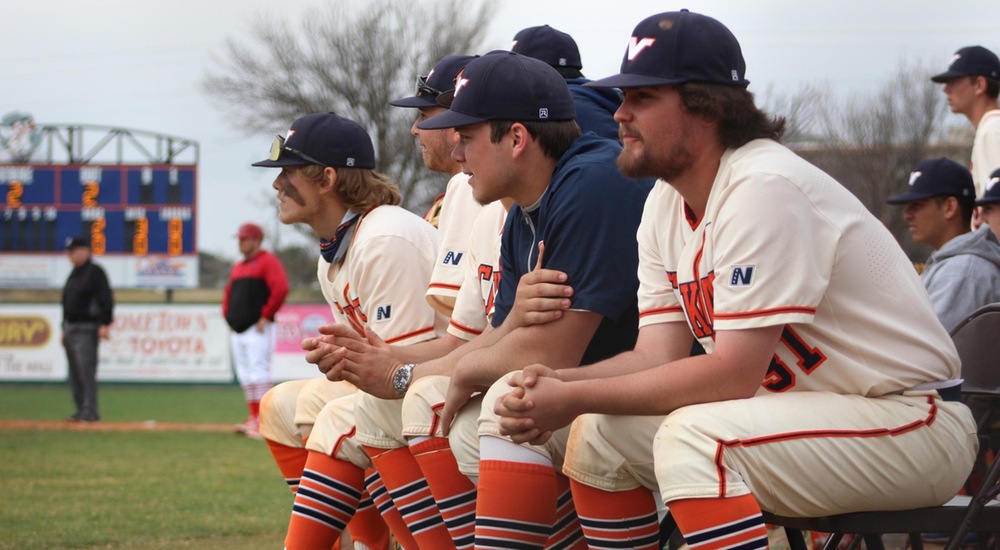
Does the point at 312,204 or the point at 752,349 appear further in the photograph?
the point at 312,204

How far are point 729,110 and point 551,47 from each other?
210cm

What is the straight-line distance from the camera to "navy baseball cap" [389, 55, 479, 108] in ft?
15.2

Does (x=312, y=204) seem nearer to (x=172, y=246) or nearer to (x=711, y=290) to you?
(x=711, y=290)

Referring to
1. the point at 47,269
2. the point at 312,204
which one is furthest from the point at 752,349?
the point at 47,269

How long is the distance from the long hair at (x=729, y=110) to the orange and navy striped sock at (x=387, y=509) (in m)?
1.90

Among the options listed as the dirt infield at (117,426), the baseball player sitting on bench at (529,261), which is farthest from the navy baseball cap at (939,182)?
the dirt infield at (117,426)

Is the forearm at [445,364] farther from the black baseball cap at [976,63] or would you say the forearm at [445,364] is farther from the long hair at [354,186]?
the black baseball cap at [976,63]

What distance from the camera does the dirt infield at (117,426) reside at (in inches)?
516

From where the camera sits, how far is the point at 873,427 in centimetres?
250

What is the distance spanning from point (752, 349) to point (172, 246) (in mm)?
24431

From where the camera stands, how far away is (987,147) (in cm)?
560

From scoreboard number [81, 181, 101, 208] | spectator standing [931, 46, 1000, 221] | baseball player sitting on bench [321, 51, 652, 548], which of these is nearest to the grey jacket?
spectator standing [931, 46, 1000, 221]

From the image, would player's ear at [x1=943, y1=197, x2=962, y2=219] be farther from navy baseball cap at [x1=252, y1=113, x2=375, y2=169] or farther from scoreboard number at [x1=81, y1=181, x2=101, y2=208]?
scoreboard number at [x1=81, y1=181, x2=101, y2=208]

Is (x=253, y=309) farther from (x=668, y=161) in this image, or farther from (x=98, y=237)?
(x=98, y=237)
